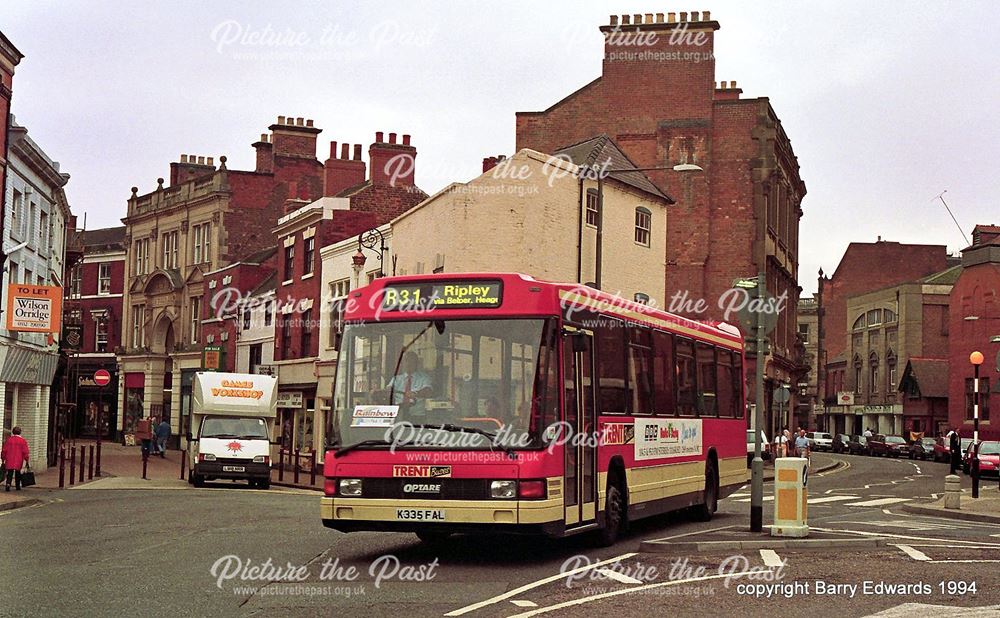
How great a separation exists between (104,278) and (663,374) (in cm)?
6468

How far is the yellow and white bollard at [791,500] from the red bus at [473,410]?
2206 mm

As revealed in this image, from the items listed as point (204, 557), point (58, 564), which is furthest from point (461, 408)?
point (58, 564)

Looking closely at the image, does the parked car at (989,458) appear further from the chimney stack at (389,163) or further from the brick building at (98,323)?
the brick building at (98,323)

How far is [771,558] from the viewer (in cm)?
1405

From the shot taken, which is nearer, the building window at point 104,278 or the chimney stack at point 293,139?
the chimney stack at point 293,139

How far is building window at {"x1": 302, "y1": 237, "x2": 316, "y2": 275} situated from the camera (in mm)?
48688

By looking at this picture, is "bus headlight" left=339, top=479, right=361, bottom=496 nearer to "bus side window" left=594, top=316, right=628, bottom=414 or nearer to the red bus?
the red bus

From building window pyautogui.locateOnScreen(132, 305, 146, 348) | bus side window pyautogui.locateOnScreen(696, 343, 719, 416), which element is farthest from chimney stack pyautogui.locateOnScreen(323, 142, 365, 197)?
bus side window pyautogui.locateOnScreen(696, 343, 719, 416)

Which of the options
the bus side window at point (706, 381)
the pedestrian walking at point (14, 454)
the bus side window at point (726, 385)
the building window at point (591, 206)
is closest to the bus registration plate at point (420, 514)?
the bus side window at point (706, 381)

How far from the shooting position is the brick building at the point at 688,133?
4912 cm

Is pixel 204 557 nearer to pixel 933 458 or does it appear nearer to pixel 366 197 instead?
pixel 366 197

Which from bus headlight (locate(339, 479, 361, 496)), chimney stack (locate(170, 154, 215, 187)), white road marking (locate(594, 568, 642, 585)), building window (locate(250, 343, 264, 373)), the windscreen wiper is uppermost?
chimney stack (locate(170, 154, 215, 187))

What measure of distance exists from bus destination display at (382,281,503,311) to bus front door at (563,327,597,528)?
99cm

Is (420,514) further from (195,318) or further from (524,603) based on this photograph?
(195,318)
